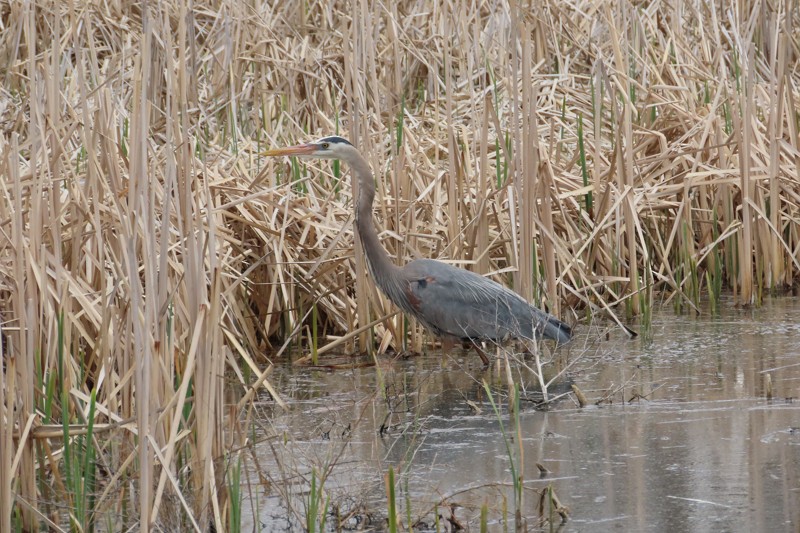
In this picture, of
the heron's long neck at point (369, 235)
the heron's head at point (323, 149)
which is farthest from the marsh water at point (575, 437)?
the heron's head at point (323, 149)

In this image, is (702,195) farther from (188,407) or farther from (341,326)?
(188,407)

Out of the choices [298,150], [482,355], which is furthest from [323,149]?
[482,355]

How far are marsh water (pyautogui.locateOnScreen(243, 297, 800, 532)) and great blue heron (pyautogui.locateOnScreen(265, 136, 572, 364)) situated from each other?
20cm

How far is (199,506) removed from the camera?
2900 mm

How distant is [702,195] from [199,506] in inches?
160

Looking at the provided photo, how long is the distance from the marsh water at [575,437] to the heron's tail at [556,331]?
132 mm

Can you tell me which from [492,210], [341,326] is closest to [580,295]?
[492,210]

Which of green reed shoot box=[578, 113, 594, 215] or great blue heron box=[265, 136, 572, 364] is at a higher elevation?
green reed shoot box=[578, 113, 594, 215]

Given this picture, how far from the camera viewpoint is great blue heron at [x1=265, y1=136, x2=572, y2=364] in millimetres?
5133

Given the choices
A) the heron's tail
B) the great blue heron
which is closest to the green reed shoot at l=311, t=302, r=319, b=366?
the great blue heron

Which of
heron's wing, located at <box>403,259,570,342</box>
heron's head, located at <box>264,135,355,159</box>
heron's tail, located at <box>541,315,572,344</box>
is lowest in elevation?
heron's tail, located at <box>541,315,572,344</box>

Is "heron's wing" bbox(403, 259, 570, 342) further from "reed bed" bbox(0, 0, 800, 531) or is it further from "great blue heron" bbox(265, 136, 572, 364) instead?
"reed bed" bbox(0, 0, 800, 531)

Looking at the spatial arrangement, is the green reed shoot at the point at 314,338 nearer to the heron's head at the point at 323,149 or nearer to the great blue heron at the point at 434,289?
the great blue heron at the point at 434,289

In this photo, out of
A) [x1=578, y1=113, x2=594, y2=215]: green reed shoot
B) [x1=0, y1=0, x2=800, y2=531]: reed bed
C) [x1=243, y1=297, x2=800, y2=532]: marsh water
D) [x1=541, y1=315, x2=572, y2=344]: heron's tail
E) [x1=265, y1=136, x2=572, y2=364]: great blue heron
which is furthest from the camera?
[x1=578, y1=113, x2=594, y2=215]: green reed shoot
